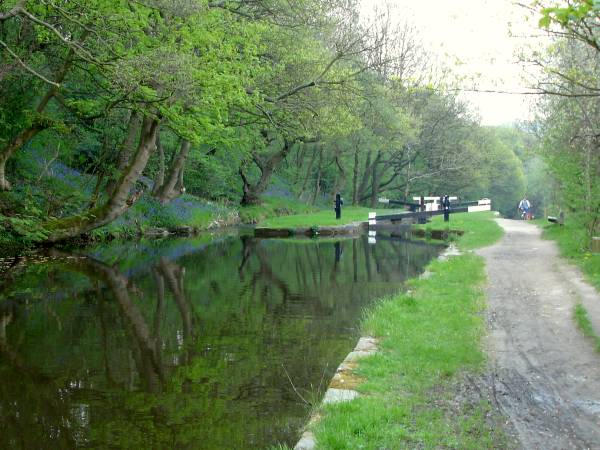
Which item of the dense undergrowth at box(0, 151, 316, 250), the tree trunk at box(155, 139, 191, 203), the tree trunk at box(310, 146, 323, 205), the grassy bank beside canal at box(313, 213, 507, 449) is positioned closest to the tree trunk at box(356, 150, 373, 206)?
the tree trunk at box(310, 146, 323, 205)

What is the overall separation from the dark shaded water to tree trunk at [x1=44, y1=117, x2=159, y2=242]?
6.41 ft

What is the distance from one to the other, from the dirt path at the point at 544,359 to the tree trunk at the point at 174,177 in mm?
14665

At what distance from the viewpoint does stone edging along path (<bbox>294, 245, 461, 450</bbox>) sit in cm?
491

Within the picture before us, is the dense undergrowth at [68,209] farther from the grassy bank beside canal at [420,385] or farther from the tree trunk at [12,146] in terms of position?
the grassy bank beside canal at [420,385]

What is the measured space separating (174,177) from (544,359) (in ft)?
66.6

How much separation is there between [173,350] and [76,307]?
3.55m

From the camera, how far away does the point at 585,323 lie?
852 cm

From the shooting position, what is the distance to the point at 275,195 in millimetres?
42031

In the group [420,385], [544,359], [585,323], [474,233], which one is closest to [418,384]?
[420,385]

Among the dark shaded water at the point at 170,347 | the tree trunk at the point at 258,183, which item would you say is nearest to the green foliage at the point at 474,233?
the dark shaded water at the point at 170,347

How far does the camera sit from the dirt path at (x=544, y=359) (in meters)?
5.15

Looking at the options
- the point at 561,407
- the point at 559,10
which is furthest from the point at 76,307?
the point at 559,10

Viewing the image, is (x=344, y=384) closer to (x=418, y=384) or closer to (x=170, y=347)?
(x=418, y=384)

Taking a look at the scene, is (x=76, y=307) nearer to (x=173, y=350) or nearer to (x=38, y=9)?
(x=173, y=350)
